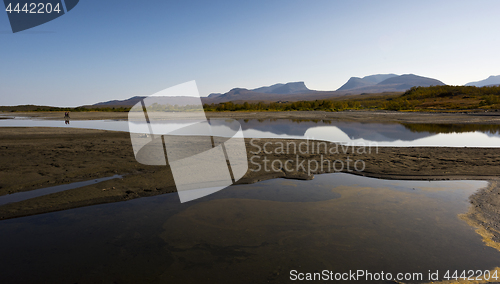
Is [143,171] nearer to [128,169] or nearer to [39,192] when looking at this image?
[128,169]

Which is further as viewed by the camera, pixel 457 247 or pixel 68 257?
pixel 457 247

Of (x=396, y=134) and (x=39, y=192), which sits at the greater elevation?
(x=39, y=192)

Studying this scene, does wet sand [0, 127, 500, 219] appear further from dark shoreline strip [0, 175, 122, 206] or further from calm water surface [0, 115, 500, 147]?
calm water surface [0, 115, 500, 147]

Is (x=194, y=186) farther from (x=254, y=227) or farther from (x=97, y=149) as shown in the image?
(x=97, y=149)

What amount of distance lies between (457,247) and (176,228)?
470 cm

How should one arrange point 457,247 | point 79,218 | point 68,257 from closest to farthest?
point 68,257 < point 457,247 < point 79,218

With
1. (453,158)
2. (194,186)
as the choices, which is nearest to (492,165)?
(453,158)

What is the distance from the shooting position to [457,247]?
411cm

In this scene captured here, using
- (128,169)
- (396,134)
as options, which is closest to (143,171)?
(128,169)

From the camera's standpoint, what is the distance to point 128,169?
28.8ft

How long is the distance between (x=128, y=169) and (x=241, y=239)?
598cm

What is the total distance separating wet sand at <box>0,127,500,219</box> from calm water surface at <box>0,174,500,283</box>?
0.71 metres

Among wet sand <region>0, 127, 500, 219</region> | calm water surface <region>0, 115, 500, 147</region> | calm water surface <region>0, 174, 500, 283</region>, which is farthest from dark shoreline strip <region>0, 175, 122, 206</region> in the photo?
calm water surface <region>0, 115, 500, 147</region>

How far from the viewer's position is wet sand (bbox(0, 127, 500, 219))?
249 inches
